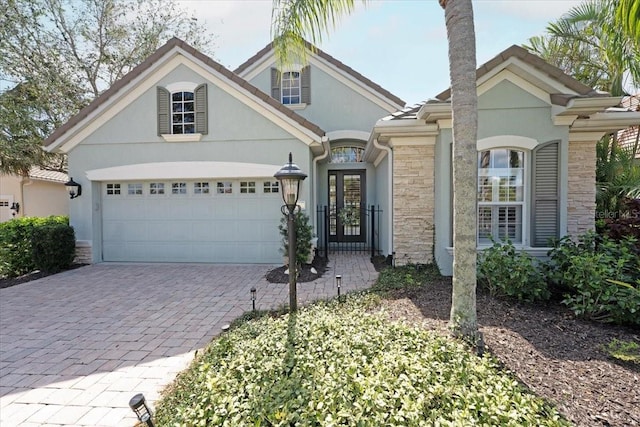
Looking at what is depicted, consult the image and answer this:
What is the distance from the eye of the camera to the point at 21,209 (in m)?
16.8

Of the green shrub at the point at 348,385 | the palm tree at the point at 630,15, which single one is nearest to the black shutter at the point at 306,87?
the palm tree at the point at 630,15

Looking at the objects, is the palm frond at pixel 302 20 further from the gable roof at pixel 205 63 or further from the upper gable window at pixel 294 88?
the upper gable window at pixel 294 88

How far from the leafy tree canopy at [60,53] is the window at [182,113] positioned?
790 centimetres

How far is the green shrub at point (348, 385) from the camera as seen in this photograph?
2.36m

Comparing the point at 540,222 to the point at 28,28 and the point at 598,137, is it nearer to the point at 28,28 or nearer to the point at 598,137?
the point at 598,137

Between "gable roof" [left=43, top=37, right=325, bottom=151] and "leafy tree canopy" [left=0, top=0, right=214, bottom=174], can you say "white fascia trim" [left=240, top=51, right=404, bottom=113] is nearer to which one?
"gable roof" [left=43, top=37, right=325, bottom=151]

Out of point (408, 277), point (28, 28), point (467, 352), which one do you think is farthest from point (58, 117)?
point (467, 352)

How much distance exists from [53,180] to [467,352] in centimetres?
2109

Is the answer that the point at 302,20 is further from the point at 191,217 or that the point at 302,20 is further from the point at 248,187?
the point at 191,217

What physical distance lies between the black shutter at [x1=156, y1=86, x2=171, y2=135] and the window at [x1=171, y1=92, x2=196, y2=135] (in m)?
0.11

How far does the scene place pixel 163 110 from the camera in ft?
31.5

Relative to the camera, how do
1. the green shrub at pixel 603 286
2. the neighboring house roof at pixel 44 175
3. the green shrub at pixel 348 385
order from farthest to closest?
1. the neighboring house roof at pixel 44 175
2. the green shrub at pixel 603 286
3. the green shrub at pixel 348 385

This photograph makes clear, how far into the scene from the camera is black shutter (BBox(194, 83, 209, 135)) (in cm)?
946

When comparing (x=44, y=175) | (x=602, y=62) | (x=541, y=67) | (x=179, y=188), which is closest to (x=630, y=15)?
(x=541, y=67)
